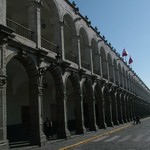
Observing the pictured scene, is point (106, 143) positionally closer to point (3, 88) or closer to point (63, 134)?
point (63, 134)

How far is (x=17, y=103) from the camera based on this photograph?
2175 cm

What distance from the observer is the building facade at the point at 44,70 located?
49.1ft

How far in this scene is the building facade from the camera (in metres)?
15.0

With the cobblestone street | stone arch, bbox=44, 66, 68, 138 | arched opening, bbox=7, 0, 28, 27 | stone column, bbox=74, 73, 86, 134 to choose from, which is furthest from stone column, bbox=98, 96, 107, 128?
arched opening, bbox=7, 0, 28, 27

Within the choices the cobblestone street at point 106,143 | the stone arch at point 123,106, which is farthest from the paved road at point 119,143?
the stone arch at point 123,106

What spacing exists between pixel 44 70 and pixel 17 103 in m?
6.08

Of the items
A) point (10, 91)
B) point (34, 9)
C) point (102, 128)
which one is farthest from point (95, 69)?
point (34, 9)

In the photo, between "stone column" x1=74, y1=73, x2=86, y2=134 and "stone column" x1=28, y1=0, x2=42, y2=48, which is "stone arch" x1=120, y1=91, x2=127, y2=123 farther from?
"stone column" x1=28, y1=0, x2=42, y2=48

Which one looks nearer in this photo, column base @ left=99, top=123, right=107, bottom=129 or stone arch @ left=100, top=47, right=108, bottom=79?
Answer: column base @ left=99, top=123, right=107, bottom=129

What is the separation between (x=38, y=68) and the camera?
1648 centimetres

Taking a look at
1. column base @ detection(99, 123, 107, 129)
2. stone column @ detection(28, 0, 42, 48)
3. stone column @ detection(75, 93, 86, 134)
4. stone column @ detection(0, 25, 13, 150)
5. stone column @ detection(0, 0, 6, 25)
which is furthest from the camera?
column base @ detection(99, 123, 107, 129)

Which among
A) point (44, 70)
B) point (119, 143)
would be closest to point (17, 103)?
point (44, 70)

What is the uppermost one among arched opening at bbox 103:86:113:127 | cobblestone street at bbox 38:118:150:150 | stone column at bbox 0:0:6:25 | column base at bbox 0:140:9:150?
stone column at bbox 0:0:6:25

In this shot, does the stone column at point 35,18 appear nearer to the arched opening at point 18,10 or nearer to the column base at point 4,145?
the arched opening at point 18,10
